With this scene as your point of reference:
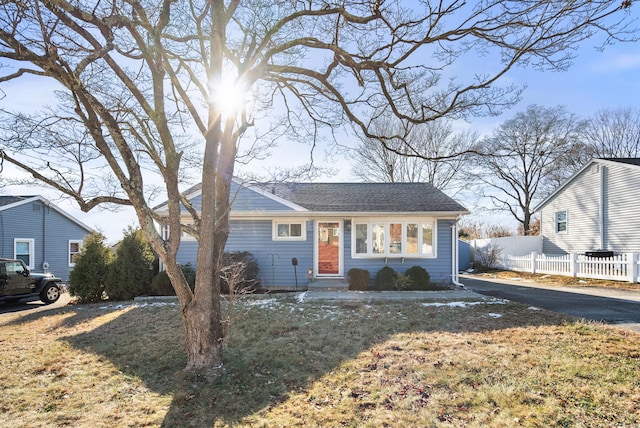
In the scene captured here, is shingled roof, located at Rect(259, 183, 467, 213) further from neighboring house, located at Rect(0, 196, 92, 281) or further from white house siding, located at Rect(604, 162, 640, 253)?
neighboring house, located at Rect(0, 196, 92, 281)

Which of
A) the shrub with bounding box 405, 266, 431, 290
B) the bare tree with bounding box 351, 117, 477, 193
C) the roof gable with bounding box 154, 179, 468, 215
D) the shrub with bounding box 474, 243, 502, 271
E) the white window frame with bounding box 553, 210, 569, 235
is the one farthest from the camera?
the bare tree with bounding box 351, 117, 477, 193

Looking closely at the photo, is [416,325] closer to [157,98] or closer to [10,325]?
[157,98]

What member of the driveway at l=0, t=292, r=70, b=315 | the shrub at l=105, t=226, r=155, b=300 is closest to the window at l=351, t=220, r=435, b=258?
the shrub at l=105, t=226, r=155, b=300

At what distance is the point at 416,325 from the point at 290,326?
252 cm

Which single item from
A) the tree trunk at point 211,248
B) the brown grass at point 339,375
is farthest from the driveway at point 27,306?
the tree trunk at point 211,248

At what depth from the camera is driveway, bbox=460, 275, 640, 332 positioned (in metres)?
7.32

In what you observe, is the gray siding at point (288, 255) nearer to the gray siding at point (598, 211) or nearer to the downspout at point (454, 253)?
the downspout at point (454, 253)

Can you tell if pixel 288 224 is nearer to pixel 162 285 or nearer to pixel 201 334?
pixel 162 285

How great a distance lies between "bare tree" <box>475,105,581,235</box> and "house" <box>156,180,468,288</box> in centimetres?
1428

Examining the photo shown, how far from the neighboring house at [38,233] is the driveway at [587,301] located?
17.5m

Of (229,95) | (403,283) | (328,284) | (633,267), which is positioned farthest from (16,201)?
(633,267)

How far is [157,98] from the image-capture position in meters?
4.98

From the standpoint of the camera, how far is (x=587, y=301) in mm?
9375

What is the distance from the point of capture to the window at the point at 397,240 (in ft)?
39.6
